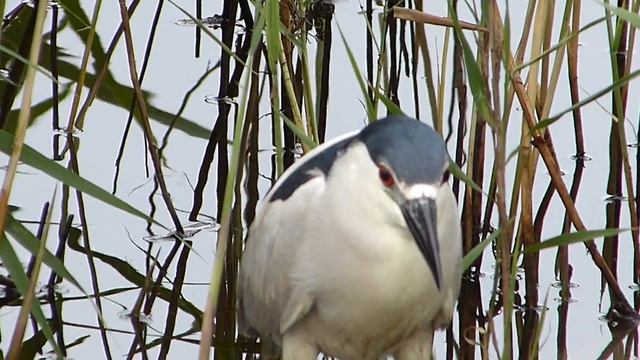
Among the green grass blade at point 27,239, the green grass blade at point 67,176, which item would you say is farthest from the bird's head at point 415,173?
the green grass blade at point 27,239

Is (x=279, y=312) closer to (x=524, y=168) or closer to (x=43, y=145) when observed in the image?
(x=524, y=168)

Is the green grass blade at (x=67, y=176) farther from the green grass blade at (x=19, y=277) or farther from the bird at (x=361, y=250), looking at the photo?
the bird at (x=361, y=250)

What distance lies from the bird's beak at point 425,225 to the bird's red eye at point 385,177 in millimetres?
54

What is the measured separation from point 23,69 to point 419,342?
65.1 inches

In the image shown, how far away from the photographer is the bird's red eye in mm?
2463

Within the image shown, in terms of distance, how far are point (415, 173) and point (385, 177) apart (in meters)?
0.08

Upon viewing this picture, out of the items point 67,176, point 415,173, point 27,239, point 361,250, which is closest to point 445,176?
point 415,173

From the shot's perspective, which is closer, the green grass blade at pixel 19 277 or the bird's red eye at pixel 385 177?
the bird's red eye at pixel 385 177

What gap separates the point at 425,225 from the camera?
2.40 m

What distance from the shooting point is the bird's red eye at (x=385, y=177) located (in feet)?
8.08

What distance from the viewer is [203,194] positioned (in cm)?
405

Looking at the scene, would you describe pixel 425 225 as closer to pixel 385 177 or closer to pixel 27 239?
pixel 385 177

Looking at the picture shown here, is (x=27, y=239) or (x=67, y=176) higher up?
(x=67, y=176)

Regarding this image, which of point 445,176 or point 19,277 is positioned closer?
point 445,176
